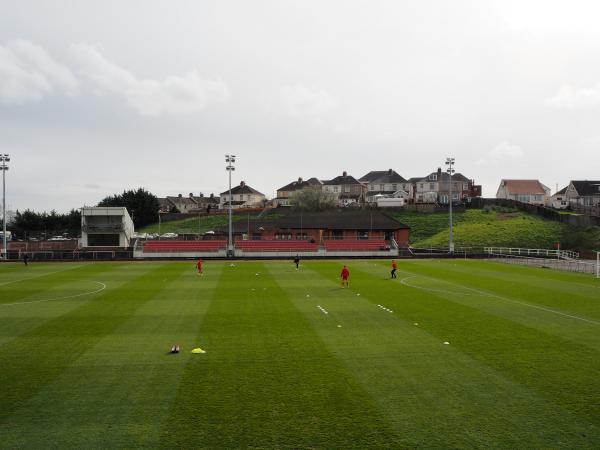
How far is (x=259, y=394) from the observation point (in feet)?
39.5

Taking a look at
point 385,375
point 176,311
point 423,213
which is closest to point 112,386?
point 385,375

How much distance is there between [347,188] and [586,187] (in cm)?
6075

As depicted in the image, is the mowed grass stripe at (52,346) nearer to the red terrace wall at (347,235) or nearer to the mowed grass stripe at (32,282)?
the mowed grass stripe at (32,282)

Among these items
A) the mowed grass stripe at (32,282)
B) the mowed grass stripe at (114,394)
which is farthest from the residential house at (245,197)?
the mowed grass stripe at (114,394)

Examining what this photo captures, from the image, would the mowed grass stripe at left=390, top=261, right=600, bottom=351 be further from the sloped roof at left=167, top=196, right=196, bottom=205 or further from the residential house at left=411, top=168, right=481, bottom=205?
the sloped roof at left=167, top=196, right=196, bottom=205

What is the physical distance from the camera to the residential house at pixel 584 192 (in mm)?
109812

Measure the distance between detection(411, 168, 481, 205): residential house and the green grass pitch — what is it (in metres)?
103

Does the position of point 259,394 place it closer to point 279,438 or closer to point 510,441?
point 279,438

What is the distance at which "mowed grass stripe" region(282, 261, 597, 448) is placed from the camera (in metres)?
9.76

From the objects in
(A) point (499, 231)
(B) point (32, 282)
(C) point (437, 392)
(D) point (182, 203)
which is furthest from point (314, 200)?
(C) point (437, 392)

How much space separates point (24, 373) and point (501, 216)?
93.7 metres

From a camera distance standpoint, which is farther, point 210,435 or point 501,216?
point 501,216

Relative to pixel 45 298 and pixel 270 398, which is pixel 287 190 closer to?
pixel 45 298

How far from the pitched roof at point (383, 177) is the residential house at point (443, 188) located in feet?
→ 33.6
